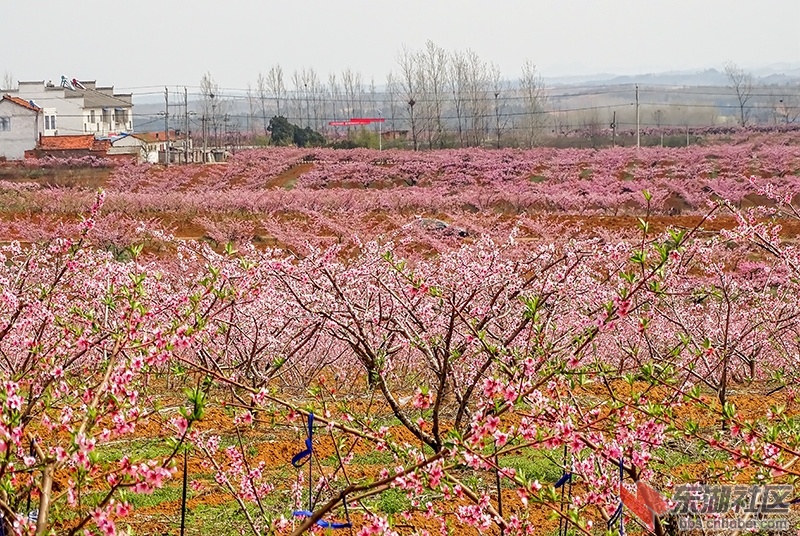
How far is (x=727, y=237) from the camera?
18.8 feet

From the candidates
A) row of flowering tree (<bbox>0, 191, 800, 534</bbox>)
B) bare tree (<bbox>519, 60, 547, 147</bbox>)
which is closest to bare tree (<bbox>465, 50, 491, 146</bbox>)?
bare tree (<bbox>519, 60, 547, 147</bbox>)

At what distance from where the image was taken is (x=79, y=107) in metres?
63.1

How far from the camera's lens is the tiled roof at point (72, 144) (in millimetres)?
47312

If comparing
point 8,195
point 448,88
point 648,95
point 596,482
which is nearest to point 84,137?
point 8,195

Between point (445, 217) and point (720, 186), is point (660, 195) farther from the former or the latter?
point (445, 217)

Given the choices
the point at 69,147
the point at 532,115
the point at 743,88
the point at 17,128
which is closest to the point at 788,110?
Result: the point at 743,88

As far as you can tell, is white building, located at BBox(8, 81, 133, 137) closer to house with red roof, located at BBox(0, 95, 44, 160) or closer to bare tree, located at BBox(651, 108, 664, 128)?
house with red roof, located at BBox(0, 95, 44, 160)

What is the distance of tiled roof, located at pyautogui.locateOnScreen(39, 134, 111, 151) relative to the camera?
155 ft

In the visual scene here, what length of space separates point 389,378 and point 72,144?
43.5 metres

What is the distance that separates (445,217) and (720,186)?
29.4 ft

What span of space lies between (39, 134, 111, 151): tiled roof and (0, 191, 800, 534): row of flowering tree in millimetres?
38934

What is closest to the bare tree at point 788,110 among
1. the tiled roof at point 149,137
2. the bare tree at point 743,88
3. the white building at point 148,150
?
the bare tree at point 743,88

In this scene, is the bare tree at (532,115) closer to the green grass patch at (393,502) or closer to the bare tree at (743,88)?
the bare tree at (743,88)

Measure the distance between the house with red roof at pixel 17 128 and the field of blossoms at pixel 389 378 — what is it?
33.8m
